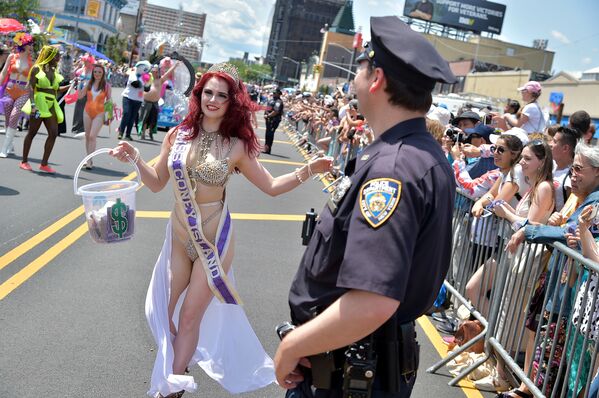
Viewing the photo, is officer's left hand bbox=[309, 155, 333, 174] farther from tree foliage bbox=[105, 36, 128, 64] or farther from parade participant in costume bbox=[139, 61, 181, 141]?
tree foliage bbox=[105, 36, 128, 64]

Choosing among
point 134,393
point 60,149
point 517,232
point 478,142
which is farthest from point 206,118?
point 60,149

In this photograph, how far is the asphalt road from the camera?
13.9 ft

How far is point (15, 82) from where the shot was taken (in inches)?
477

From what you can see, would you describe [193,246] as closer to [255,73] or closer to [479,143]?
[479,143]

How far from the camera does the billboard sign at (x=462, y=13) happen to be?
93.6 metres

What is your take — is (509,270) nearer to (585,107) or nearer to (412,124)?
(412,124)

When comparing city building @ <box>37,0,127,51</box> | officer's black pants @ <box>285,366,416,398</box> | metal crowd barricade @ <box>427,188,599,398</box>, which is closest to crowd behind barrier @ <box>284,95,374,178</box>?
metal crowd barricade @ <box>427,188,599,398</box>

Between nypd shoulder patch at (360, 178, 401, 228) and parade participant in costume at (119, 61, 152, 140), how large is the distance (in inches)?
621

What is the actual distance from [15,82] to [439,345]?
31.3ft

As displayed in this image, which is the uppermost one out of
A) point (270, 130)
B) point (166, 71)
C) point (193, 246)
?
point (166, 71)

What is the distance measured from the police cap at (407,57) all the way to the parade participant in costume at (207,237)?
6.22ft

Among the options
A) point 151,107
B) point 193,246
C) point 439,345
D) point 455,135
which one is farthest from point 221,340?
point 151,107

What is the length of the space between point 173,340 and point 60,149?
34.7ft

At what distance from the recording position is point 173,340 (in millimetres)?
4109
